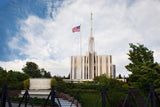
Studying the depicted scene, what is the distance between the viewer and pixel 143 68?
1318cm

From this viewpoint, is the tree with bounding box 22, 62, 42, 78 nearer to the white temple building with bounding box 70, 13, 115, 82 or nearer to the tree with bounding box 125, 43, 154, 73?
the white temple building with bounding box 70, 13, 115, 82

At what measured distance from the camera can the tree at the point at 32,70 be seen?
226ft

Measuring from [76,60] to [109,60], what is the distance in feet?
50.0

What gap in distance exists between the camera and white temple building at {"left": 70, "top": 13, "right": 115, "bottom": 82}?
68819 millimetres

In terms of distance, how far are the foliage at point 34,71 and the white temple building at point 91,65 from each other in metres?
13.2

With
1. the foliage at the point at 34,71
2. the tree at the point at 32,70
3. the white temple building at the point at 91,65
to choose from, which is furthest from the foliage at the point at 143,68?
the tree at the point at 32,70

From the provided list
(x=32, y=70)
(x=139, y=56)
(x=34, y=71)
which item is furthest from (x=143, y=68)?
(x=32, y=70)

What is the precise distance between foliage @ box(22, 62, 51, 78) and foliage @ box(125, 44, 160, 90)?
56496mm

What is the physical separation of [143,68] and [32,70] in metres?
62.9

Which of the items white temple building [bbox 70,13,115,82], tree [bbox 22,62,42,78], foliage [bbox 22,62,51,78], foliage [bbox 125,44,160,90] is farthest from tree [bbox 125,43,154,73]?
tree [bbox 22,62,42,78]

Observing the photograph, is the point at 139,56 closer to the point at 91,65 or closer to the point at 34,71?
the point at 91,65

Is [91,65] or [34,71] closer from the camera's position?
[34,71]

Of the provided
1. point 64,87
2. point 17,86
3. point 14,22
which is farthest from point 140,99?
point 14,22

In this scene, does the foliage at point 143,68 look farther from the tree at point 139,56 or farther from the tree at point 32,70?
the tree at point 32,70
